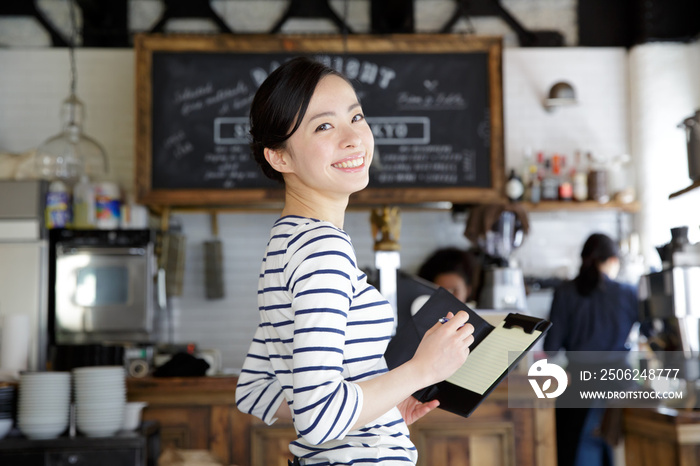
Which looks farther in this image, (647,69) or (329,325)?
(647,69)

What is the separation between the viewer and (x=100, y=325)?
4.48 meters

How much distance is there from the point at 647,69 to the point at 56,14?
14.2 ft

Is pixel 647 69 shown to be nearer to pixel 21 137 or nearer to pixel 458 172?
pixel 458 172

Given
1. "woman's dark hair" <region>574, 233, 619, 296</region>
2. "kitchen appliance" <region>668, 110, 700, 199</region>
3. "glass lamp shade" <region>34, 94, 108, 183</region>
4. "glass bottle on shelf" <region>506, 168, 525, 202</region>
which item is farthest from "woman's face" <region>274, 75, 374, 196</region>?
"glass bottle on shelf" <region>506, 168, 525, 202</region>

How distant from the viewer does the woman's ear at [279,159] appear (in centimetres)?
133

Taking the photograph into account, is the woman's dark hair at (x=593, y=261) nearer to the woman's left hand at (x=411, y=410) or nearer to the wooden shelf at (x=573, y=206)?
the wooden shelf at (x=573, y=206)

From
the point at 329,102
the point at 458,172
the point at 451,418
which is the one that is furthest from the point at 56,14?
the point at 329,102

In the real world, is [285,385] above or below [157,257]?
below

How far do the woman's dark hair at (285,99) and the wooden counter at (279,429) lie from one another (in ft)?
6.86

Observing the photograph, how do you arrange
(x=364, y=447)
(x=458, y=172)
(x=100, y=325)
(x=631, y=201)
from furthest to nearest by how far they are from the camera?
1. (x=631, y=201)
2. (x=458, y=172)
3. (x=100, y=325)
4. (x=364, y=447)

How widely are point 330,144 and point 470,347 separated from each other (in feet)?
1.40

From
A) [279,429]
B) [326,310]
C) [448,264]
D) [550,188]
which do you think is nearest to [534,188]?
[550,188]

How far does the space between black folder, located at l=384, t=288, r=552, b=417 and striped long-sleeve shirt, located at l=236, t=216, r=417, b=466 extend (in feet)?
0.15

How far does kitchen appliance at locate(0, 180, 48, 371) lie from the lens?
14.6 feet
